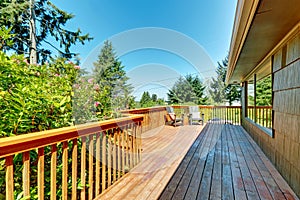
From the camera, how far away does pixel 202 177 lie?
99.3 inches

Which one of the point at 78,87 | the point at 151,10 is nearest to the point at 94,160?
the point at 78,87

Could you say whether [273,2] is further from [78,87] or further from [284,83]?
[78,87]

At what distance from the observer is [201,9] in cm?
711

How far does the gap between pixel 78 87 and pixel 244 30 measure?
2.40 metres

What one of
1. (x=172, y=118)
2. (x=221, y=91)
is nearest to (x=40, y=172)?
(x=172, y=118)

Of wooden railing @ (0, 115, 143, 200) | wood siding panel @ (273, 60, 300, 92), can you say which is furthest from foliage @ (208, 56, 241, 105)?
wooden railing @ (0, 115, 143, 200)

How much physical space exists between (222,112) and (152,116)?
4423 millimetres

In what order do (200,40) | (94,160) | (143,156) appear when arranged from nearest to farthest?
(94,160) < (143,156) < (200,40)

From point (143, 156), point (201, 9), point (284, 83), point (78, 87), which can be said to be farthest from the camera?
point (201, 9)

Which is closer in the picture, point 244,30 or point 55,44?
point 244,30

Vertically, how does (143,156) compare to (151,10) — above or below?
below

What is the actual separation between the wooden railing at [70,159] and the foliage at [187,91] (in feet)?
38.1

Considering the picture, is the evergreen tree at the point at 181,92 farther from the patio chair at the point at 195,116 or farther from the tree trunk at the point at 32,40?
the tree trunk at the point at 32,40

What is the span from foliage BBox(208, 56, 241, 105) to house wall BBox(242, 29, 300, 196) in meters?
18.5
